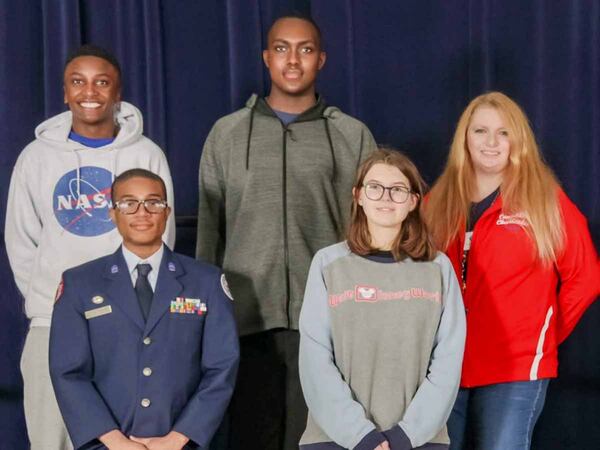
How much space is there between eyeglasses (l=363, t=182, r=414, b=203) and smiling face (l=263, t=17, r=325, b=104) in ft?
1.79

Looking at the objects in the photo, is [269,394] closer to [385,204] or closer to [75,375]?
[75,375]

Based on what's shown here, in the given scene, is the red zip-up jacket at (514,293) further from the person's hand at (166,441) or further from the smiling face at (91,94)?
the smiling face at (91,94)

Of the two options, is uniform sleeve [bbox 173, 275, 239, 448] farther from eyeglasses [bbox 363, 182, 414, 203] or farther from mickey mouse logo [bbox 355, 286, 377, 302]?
eyeglasses [bbox 363, 182, 414, 203]

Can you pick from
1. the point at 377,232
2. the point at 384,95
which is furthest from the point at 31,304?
the point at 384,95

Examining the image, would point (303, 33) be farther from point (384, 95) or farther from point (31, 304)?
point (31, 304)

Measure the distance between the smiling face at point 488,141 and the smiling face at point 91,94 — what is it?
43.3 inches

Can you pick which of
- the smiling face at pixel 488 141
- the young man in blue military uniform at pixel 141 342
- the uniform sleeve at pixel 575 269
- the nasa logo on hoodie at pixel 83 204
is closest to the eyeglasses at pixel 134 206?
the young man in blue military uniform at pixel 141 342

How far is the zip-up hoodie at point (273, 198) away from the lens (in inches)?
116

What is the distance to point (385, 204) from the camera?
2.58 metres

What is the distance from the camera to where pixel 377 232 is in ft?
8.61

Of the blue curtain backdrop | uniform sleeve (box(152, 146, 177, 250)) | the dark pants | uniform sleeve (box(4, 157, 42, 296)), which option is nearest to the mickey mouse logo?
the dark pants

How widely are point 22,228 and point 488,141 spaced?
142 cm

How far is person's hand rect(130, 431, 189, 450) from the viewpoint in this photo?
8.32 feet

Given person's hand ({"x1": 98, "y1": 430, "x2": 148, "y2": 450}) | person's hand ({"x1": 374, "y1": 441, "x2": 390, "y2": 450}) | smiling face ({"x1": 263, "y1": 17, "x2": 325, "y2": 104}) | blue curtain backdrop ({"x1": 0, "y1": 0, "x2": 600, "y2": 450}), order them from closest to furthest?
1. person's hand ({"x1": 374, "y1": 441, "x2": 390, "y2": 450})
2. person's hand ({"x1": 98, "y1": 430, "x2": 148, "y2": 450})
3. smiling face ({"x1": 263, "y1": 17, "x2": 325, "y2": 104})
4. blue curtain backdrop ({"x1": 0, "y1": 0, "x2": 600, "y2": 450})
